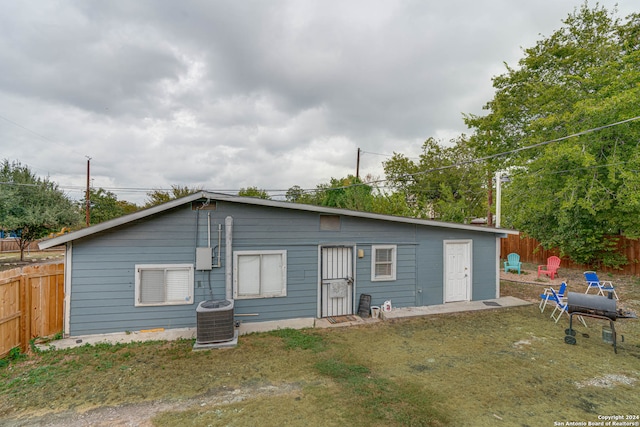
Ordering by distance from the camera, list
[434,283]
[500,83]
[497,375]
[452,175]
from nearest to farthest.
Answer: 1. [497,375]
2. [434,283]
3. [500,83]
4. [452,175]

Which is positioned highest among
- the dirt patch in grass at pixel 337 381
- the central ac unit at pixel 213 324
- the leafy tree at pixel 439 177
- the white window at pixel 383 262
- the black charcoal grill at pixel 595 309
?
the leafy tree at pixel 439 177

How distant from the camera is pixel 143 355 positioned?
17.0 ft

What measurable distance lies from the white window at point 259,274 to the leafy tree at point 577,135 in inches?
387

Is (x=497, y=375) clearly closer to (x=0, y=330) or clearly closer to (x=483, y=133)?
(x=0, y=330)

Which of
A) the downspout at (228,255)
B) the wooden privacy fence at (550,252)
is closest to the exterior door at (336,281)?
the downspout at (228,255)

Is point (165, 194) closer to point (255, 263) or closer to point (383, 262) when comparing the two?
point (255, 263)

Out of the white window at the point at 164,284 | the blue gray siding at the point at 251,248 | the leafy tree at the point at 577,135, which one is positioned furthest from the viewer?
the leafy tree at the point at 577,135

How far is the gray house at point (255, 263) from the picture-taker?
5898mm

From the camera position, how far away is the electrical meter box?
627cm

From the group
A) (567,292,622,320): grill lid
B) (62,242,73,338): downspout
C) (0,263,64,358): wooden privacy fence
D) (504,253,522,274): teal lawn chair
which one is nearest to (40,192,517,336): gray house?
(62,242,73,338): downspout

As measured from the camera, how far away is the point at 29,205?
59.8 ft

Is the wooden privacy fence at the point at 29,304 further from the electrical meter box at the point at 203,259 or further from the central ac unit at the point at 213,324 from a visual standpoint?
the central ac unit at the point at 213,324

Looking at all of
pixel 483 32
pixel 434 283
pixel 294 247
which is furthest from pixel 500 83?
pixel 294 247

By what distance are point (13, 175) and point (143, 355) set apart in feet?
72.5
